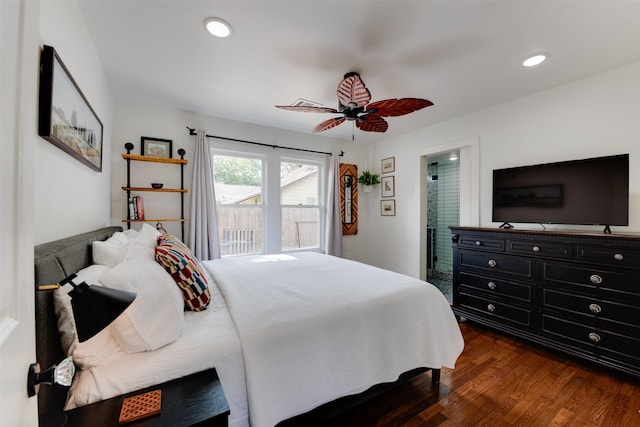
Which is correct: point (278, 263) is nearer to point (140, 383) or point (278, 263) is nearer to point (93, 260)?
point (93, 260)

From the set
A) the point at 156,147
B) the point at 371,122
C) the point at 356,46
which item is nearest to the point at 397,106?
the point at 371,122

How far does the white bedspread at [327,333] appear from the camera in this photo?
120cm

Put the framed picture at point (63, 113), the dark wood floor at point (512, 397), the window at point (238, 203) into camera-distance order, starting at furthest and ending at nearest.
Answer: the window at point (238, 203) → the dark wood floor at point (512, 397) → the framed picture at point (63, 113)

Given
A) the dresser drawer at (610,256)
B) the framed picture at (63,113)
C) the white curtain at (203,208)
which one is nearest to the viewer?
the framed picture at (63,113)

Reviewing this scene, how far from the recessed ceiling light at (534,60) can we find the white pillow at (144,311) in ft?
10.2

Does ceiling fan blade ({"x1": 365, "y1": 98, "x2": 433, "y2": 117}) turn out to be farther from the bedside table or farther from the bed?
the bedside table

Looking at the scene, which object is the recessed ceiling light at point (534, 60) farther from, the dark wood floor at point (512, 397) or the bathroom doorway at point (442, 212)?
the dark wood floor at point (512, 397)

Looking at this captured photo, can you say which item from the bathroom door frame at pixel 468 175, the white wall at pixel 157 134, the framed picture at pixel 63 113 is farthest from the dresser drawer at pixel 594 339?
the white wall at pixel 157 134

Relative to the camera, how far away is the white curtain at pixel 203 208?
3.21 meters

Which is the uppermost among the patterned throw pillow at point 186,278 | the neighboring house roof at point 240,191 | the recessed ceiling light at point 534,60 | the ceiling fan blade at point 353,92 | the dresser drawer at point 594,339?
the recessed ceiling light at point 534,60

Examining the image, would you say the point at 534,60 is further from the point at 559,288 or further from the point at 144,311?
the point at 144,311

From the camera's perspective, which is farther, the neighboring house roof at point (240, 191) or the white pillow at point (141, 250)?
the neighboring house roof at point (240, 191)

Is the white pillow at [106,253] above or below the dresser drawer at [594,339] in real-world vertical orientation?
above

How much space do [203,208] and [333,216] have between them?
2.02 m
